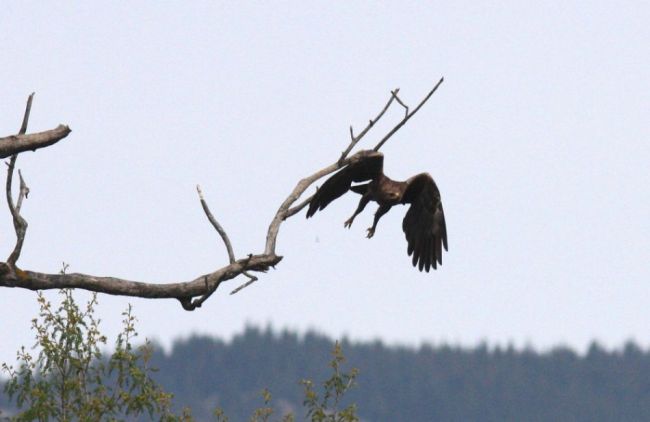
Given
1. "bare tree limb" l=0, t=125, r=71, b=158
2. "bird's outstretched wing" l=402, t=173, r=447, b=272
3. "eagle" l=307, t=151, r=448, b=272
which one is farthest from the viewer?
"bird's outstretched wing" l=402, t=173, r=447, b=272

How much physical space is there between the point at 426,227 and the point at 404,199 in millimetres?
1024

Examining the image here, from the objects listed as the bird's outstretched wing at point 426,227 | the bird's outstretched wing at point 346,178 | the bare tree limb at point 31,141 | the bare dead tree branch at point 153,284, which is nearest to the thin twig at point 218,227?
the bare dead tree branch at point 153,284

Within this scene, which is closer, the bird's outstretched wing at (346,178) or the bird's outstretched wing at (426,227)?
the bird's outstretched wing at (346,178)

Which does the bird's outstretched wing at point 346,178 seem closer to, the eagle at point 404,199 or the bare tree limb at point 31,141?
the eagle at point 404,199

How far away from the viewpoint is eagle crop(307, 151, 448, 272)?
45.6ft

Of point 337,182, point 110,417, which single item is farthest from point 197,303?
point 110,417

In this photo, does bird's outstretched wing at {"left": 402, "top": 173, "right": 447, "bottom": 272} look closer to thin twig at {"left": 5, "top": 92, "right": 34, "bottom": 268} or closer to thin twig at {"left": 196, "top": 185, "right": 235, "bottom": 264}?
thin twig at {"left": 196, "top": 185, "right": 235, "bottom": 264}

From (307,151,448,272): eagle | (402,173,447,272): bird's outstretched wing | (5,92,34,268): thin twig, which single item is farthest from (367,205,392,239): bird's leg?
(5,92,34,268): thin twig

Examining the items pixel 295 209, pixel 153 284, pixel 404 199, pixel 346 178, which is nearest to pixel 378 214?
pixel 346 178

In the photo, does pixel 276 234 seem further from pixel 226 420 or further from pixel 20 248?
pixel 226 420

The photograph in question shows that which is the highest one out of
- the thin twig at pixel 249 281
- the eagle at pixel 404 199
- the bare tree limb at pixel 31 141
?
the eagle at pixel 404 199

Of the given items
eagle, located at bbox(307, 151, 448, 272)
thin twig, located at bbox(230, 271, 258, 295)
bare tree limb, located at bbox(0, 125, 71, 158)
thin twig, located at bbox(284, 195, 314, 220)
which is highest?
eagle, located at bbox(307, 151, 448, 272)

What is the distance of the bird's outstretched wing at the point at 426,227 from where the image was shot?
16.2m

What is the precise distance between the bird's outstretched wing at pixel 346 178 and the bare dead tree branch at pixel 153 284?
2715mm
